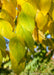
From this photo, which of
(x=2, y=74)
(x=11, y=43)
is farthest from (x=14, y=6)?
(x=2, y=74)

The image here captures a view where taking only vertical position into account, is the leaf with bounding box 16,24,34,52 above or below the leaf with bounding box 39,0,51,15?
below

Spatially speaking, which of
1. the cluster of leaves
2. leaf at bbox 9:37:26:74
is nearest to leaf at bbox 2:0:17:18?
the cluster of leaves

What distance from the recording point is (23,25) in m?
0.32

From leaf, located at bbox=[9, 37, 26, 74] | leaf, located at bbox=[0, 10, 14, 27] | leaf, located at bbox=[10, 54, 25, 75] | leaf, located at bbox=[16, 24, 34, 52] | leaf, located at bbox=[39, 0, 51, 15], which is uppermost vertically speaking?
Result: leaf, located at bbox=[39, 0, 51, 15]

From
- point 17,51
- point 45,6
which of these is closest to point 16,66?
point 17,51

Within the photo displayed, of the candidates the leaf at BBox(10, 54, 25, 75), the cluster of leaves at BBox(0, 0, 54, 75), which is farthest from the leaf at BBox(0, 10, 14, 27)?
the leaf at BBox(10, 54, 25, 75)

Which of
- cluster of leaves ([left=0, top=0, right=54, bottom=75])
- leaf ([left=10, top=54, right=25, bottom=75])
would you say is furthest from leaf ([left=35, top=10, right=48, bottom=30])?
leaf ([left=10, top=54, right=25, bottom=75])

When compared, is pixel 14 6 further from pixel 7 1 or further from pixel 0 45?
pixel 0 45

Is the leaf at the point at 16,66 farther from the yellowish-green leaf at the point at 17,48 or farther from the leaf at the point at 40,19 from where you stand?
the leaf at the point at 40,19

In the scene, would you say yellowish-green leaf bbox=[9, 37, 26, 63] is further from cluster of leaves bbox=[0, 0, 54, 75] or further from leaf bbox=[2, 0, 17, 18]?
leaf bbox=[2, 0, 17, 18]

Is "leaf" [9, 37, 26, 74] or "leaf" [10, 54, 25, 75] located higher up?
"leaf" [9, 37, 26, 74]

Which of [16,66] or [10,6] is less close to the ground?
[10,6]

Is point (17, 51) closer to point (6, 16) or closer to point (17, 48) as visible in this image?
point (17, 48)

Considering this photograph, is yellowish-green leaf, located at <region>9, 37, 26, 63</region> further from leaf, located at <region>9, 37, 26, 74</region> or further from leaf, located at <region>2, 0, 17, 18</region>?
leaf, located at <region>2, 0, 17, 18</region>
